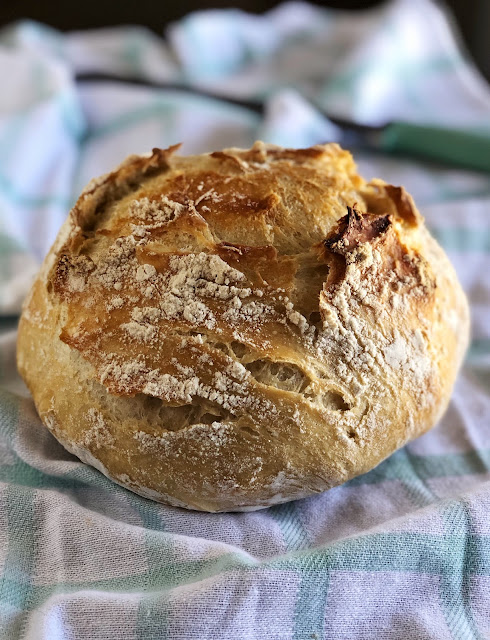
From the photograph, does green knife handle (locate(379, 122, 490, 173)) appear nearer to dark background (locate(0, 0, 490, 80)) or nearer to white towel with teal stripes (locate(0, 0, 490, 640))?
white towel with teal stripes (locate(0, 0, 490, 640))

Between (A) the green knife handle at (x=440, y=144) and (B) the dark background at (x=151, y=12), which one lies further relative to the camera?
(B) the dark background at (x=151, y=12)

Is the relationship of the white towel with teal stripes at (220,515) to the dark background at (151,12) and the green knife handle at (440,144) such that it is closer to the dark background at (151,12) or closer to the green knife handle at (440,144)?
the green knife handle at (440,144)

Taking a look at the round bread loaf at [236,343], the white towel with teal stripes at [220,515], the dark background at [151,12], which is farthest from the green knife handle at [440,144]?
the round bread loaf at [236,343]

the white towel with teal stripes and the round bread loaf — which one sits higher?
the round bread loaf

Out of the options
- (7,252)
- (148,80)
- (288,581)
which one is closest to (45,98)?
(148,80)

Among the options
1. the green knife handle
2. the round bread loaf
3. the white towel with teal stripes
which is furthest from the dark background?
the round bread loaf

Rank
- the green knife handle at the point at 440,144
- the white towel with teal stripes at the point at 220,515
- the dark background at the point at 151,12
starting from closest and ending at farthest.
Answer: the white towel with teal stripes at the point at 220,515 < the green knife handle at the point at 440,144 < the dark background at the point at 151,12
